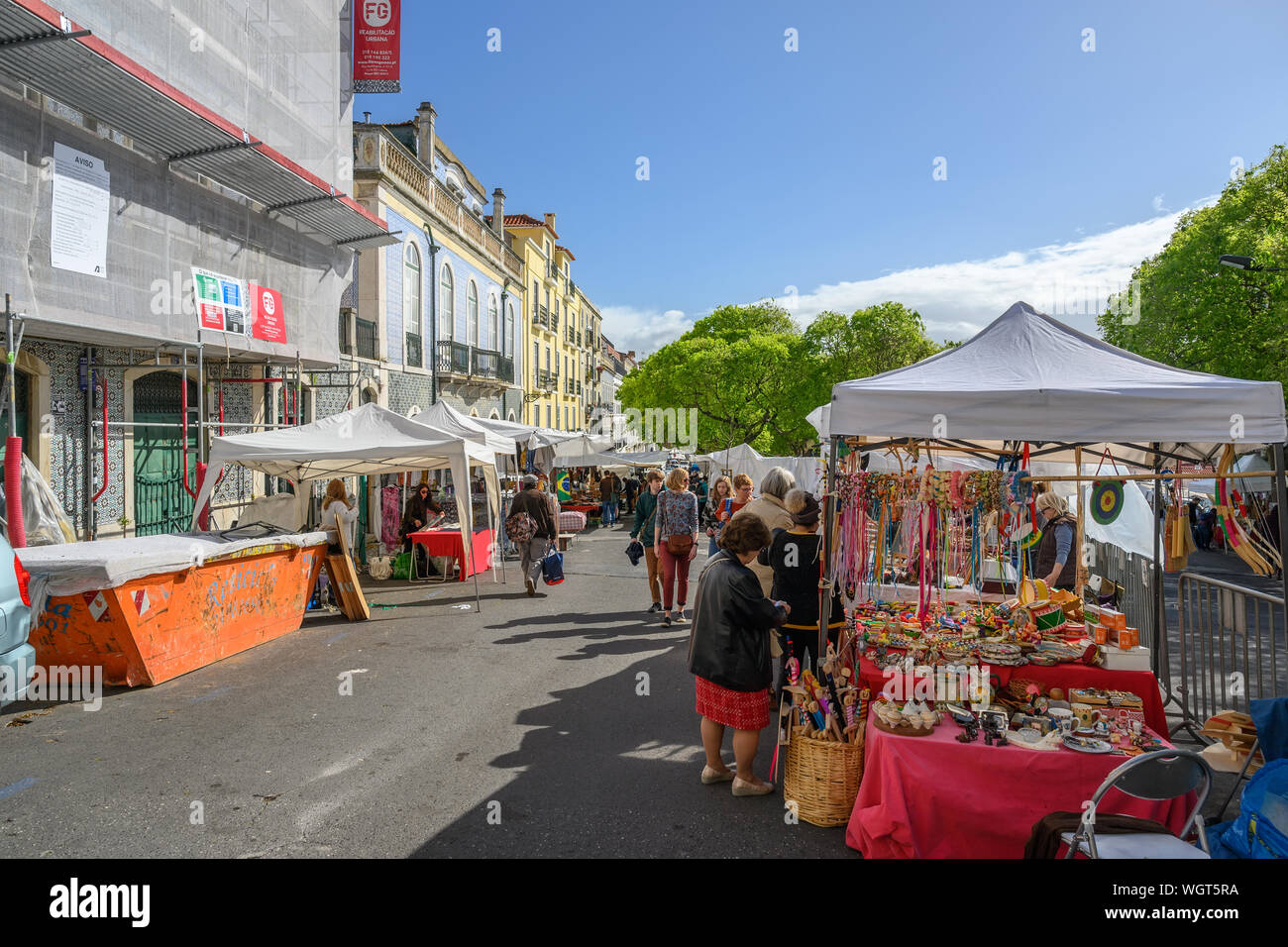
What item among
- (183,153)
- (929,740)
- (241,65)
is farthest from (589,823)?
(241,65)

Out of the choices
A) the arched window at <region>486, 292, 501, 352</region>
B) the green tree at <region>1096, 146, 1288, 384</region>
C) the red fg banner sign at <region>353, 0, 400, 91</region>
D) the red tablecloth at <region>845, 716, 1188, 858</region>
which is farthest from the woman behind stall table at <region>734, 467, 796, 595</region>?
the arched window at <region>486, 292, 501, 352</region>

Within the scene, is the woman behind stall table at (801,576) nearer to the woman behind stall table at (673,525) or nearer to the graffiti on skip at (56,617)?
the woman behind stall table at (673,525)

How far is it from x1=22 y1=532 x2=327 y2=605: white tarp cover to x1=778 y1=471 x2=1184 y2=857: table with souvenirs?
17.5 ft

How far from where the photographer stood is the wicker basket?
416 centimetres

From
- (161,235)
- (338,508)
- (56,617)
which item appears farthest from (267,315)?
(56,617)

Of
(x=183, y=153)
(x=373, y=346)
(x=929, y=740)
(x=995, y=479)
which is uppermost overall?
(x=183, y=153)

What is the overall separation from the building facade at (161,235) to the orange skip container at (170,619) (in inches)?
104

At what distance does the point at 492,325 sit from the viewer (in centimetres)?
2705

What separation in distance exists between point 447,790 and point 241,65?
1232 centimetres

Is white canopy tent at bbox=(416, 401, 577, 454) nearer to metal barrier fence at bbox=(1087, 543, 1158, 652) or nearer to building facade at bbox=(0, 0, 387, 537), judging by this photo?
building facade at bbox=(0, 0, 387, 537)

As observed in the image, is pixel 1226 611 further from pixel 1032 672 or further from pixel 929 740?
pixel 929 740

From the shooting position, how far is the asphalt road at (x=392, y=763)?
4.02m

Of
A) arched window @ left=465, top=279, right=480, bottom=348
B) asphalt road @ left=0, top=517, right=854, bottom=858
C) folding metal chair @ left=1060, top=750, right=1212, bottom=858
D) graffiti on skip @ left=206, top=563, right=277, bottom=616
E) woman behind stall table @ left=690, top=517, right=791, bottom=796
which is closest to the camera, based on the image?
folding metal chair @ left=1060, top=750, right=1212, bottom=858
